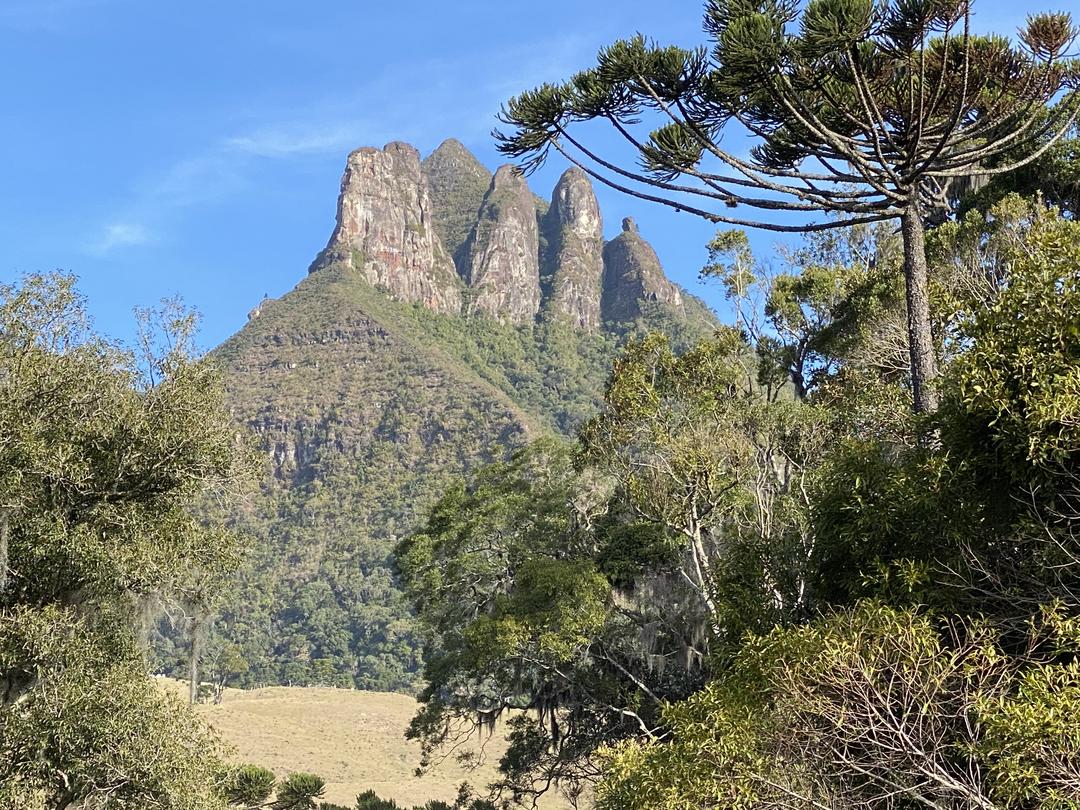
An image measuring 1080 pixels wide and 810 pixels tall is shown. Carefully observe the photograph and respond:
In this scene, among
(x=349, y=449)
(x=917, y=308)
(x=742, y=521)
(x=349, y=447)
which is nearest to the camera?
(x=917, y=308)

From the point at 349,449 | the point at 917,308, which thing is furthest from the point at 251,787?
the point at 349,449

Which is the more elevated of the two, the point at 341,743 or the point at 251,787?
the point at 251,787

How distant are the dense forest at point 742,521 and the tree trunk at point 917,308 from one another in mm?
30

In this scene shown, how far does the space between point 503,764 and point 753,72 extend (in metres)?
17.1

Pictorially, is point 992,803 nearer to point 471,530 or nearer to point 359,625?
point 471,530

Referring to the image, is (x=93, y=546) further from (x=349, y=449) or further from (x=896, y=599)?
(x=349, y=449)

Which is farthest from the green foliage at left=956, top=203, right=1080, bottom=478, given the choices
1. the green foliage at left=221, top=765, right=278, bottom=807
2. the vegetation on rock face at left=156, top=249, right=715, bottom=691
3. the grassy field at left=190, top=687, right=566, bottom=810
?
the vegetation on rock face at left=156, top=249, right=715, bottom=691

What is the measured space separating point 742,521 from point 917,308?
8870mm

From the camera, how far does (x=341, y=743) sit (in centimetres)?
4212

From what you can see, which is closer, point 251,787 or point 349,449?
point 251,787

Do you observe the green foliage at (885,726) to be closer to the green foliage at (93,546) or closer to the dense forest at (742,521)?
the dense forest at (742,521)

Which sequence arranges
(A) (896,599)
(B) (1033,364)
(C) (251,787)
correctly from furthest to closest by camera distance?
(C) (251,787), (A) (896,599), (B) (1033,364)

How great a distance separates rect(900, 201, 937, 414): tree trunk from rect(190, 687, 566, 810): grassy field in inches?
924

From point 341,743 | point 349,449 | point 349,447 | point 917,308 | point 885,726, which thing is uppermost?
point 349,447
